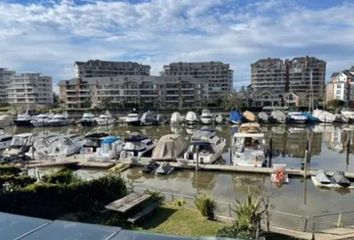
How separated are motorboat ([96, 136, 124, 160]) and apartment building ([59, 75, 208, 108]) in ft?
203

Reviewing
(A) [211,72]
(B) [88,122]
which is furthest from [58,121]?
(A) [211,72]

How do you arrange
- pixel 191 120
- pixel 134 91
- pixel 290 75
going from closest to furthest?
pixel 191 120 → pixel 134 91 → pixel 290 75

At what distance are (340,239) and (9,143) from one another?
107 feet

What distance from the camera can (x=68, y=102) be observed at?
99500 mm

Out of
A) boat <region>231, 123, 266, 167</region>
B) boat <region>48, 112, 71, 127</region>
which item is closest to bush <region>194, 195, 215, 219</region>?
boat <region>231, 123, 266, 167</region>

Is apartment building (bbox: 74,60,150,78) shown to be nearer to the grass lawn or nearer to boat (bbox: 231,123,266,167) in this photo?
boat (bbox: 231,123,266,167)

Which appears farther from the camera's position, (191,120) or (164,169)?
(191,120)

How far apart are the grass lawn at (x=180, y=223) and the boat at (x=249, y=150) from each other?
1175 centimetres

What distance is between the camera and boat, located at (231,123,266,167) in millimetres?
23875

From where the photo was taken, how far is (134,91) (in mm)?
94438

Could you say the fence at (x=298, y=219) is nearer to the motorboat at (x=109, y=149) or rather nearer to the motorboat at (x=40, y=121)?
the motorboat at (x=109, y=149)

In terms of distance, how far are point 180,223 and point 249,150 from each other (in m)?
14.3

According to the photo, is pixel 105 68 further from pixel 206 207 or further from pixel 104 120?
pixel 206 207

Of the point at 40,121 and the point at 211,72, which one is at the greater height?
the point at 211,72
